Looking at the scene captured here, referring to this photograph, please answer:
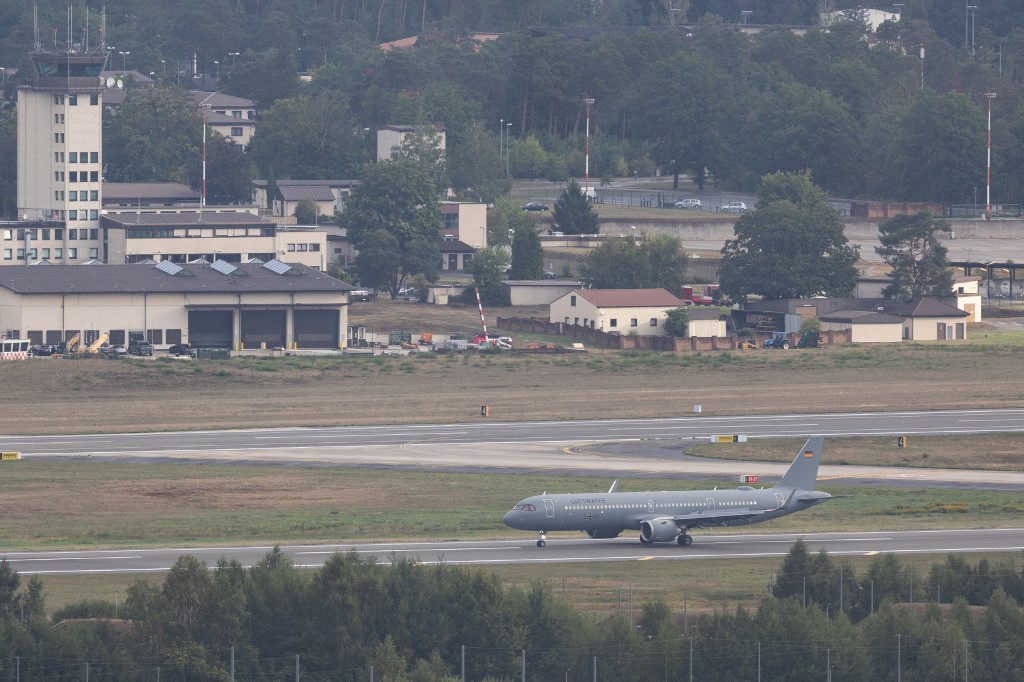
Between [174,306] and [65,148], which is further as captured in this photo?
[65,148]

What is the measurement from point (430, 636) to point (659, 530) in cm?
2394

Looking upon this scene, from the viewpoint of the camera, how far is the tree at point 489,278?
18412cm

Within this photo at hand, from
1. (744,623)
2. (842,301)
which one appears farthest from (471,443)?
(842,301)

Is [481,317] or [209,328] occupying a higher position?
[481,317]

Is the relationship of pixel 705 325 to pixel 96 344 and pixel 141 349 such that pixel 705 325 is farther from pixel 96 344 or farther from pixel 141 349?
pixel 96 344

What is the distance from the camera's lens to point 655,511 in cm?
8112

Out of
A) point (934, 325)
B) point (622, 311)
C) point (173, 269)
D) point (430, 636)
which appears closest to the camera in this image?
point (430, 636)

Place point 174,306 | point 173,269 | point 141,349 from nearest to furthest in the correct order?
point 141,349 < point 174,306 < point 173,269

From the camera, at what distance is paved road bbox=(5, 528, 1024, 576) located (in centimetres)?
7356

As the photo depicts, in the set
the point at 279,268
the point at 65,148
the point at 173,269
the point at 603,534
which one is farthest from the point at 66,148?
the point at 603,534

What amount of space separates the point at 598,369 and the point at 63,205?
74300 mm

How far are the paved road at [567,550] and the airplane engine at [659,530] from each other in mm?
504

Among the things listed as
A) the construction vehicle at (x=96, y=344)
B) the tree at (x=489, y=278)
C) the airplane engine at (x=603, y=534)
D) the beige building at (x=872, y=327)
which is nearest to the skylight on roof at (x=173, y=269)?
the construction vehicle at (x=96, y=344)


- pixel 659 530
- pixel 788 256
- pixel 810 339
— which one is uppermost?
pixel 788 256
